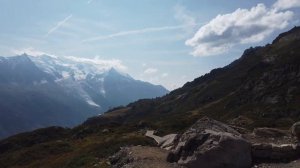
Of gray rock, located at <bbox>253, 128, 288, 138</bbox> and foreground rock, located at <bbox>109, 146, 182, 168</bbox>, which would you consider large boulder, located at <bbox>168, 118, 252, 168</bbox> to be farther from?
gray rock, located at <bbox>253, 128, 288, 138</bbox>

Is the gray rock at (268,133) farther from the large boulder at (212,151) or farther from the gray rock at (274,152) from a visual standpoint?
the large boulder at (212,151)

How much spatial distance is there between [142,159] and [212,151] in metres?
5.56

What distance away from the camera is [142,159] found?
30578 mm

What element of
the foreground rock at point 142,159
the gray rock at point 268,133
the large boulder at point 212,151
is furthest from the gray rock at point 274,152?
the foreground rock at point 142,159

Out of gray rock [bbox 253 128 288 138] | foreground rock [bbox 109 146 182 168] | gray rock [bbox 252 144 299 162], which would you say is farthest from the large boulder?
gray rock [bbox 253 128 288 138]

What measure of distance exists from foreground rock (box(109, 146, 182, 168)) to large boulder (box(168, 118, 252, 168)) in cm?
105

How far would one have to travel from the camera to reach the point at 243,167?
28125 millimetres

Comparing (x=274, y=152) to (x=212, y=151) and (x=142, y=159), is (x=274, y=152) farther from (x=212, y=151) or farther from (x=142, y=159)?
(x=142, y=159)

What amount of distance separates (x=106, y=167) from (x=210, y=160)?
1102 centimetres

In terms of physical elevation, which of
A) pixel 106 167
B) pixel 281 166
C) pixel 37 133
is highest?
pixel 37 133

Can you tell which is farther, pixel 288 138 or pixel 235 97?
pixel 235 97

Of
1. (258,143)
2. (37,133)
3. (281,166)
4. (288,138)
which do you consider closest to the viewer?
(281,166)

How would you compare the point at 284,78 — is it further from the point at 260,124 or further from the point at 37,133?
the point at 260,124

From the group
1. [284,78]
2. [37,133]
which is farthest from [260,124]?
[284,78]
